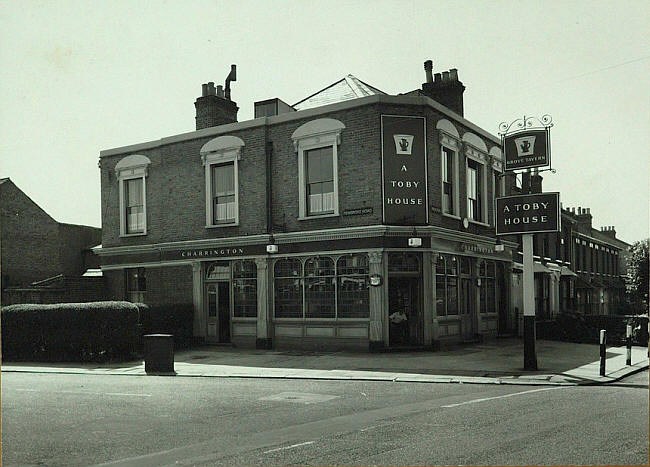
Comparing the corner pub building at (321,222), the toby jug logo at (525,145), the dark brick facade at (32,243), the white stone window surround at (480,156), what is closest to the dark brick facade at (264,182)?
the corner pub building at (321,222)

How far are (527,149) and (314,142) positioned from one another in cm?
718

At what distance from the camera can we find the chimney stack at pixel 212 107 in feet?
81.3

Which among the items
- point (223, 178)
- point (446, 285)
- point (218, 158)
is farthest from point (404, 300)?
point (218, 158)

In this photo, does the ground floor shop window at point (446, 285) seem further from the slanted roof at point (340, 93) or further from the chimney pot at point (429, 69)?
the chimney pot at point (429, 69)

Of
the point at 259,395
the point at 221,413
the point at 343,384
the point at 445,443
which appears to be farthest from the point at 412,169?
the point at 445,443

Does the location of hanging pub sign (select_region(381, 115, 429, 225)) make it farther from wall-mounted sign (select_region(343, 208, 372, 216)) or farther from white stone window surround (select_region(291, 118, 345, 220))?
white stone window surround (select_region(291, 118, 345, 220))

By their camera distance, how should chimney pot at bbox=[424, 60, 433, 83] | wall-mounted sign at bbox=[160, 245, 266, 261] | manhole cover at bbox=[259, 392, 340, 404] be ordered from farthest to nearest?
chimney pot at bbox=[424, 60, 433, 83], wall-mounted sign at bbox=[160, 245, 266, 261], manhole cover at bbox=[259, 392, 340, 404]

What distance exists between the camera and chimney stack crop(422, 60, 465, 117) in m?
24.1

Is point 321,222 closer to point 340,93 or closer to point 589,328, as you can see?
point 340,93

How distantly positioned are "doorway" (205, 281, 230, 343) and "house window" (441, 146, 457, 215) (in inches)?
319

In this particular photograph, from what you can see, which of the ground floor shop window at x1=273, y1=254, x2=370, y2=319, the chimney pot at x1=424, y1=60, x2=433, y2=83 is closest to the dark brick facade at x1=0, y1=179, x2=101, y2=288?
the ground floor shop window at x1=273, y1=254, x2=370, y2=319

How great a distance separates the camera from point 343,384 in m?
13.9

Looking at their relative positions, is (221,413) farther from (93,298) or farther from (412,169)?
(93,298)

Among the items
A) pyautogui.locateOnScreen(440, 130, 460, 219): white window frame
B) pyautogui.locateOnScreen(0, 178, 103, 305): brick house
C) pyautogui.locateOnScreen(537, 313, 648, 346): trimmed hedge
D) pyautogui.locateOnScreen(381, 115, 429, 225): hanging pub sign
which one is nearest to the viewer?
pyautogui.locateOnScreen(381, 115, 429, 225): hanging pub sign
